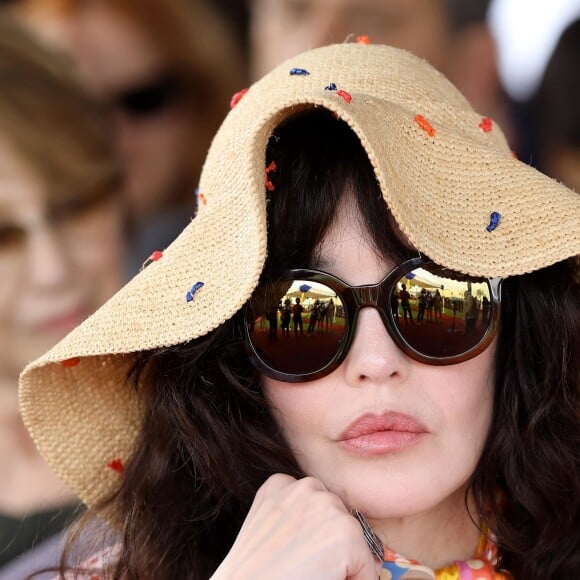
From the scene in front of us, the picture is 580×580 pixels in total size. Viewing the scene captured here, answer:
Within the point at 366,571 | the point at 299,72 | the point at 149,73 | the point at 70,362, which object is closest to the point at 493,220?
the point at 299,72

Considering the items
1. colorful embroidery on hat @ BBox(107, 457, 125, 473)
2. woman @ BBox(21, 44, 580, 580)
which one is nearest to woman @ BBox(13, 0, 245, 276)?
colorful embroidery on hat @ BBox(107, 457, 125, 473)

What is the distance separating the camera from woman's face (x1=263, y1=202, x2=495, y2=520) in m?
1.44

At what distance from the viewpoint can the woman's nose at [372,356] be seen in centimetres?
142

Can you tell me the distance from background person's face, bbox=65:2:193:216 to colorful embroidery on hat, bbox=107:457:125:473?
1514 millimetres

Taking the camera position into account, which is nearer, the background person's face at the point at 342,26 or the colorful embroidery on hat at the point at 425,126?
the colorful embroidery on hat at the point at 425,126

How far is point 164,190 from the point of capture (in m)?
3.29

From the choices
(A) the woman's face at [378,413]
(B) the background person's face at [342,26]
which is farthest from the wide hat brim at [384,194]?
(B) the background person's face at [342,26]

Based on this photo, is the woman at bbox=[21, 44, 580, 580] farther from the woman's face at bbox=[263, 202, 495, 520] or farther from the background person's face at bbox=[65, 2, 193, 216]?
the background person's face at bbox=[65, 2, 193, 216]

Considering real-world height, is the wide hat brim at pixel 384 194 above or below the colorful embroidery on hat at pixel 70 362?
above

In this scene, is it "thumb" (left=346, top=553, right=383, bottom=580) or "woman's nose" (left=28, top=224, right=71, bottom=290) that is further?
"woman's nose" (left=28, top=224, right=71, bottom=290)

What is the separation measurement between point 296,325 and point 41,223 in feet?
4.55

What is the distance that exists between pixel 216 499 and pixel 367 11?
194 cm

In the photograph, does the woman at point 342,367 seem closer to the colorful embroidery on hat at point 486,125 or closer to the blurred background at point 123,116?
the colorful embroidery on hat at point 486,125

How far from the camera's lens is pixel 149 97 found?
319 centimetres
